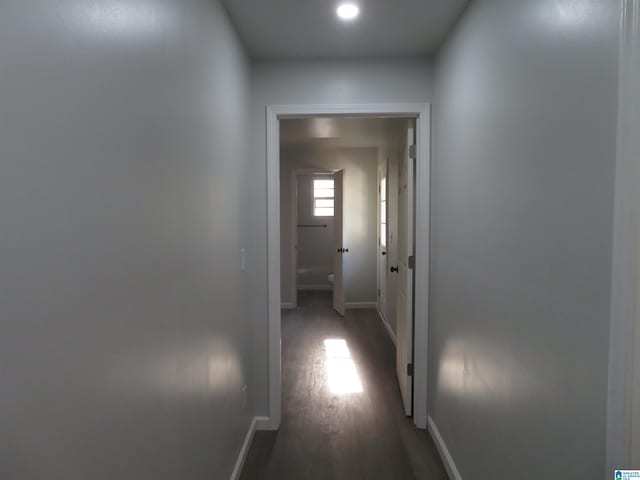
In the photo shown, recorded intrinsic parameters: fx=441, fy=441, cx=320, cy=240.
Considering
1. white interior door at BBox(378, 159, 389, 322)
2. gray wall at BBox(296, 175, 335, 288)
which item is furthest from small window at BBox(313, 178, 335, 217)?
white interior door at BBox(378, 159, 389, 322)

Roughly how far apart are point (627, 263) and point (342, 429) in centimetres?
241

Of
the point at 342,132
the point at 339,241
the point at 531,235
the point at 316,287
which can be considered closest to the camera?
the point at 531,235

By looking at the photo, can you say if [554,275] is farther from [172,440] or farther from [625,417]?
[172,440]

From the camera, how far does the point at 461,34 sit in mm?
2291

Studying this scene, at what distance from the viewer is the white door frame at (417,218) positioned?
290cm

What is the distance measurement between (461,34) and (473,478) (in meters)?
2.20

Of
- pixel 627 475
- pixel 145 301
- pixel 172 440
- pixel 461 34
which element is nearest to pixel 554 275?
pixel 627 475

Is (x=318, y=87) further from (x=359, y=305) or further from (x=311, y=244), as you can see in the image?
(x=311, y=244)

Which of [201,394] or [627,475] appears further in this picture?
[201,394]

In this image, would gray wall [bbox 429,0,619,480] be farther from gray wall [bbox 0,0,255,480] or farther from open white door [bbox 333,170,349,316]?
open white door [bbox 333,170,349,316]

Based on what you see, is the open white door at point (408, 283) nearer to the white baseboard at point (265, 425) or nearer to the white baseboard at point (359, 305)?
the white baseboard at point (265, 425)

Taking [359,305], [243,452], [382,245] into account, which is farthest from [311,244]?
[243,452]

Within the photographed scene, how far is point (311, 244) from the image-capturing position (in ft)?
28.2

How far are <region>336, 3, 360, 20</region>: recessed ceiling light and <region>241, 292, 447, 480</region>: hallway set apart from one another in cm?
248
